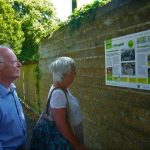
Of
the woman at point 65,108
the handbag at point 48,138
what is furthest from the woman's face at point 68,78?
the handbag at point 48,138

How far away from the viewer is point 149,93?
455 cm

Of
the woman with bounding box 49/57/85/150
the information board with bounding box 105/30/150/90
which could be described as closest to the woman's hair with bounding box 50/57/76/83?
the woman with bounding box 49/57/85/150

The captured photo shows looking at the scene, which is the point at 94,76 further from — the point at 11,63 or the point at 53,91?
the point at 11,63

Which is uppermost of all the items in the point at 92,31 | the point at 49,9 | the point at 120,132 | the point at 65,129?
the point at 49,9

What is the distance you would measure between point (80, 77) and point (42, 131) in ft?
11.7

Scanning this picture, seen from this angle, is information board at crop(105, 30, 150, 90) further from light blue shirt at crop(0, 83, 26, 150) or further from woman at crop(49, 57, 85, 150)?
light blue shirt at crop(0, 83, 26, 150)

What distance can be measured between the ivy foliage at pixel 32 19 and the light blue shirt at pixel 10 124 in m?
33.9

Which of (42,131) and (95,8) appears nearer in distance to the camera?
(42,131)

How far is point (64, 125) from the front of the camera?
387cm

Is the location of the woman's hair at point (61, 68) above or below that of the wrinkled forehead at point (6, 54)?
below

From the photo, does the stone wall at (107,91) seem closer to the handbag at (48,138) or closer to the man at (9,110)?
the handbag at (48,138)

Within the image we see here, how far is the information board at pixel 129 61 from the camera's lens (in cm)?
452

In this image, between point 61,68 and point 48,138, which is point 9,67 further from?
point 48,138

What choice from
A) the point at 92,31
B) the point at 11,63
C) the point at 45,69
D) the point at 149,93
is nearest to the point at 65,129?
the point at 11,63
